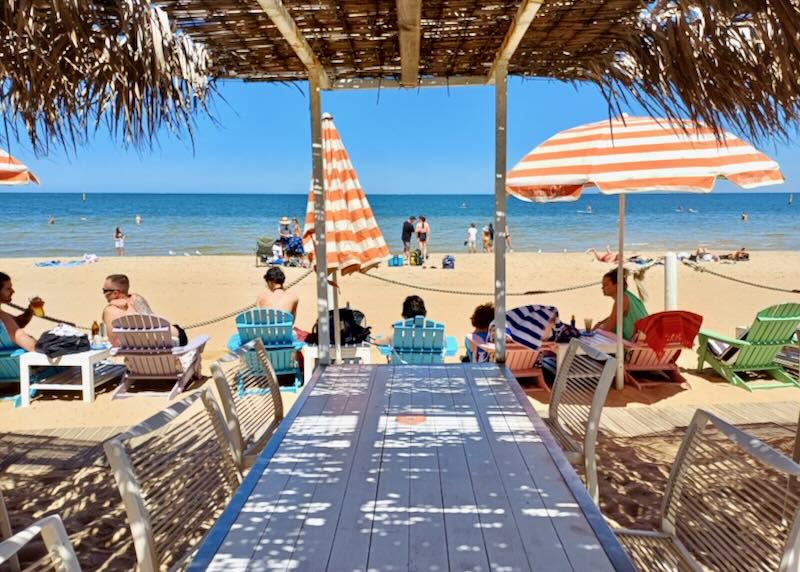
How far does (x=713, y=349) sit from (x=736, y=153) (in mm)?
2043

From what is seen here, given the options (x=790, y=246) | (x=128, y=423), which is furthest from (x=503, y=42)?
(x=790, y=246)

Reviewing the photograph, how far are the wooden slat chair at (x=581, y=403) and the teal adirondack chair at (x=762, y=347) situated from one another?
119 inches

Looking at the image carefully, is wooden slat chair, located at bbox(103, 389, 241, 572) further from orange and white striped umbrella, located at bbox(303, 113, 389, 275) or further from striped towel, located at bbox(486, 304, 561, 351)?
striped towel, located at bbox(486, 304, 561, 351)

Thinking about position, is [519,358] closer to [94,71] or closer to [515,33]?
[515,33]

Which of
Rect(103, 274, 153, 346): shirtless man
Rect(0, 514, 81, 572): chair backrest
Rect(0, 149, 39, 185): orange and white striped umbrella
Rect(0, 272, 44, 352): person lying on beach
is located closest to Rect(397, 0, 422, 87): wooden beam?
Rect(0, 514, 81, 572): chair backrest

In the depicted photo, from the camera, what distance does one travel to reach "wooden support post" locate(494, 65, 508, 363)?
3832 millimetres

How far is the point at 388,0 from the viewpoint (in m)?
2.76

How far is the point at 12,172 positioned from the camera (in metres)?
5.17

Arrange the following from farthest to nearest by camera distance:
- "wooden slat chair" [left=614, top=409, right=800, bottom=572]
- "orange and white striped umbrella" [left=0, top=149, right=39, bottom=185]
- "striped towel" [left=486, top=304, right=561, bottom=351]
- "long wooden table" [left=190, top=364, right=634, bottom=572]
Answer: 1. "striped towel" [left=486, top=304, right=561, bottom=351]
2. "orange and white striped umbrella" [left=0, top=149, right=39, bottom=185]
3. "wooden slat chair" [left=614, top=409, right=800, bottom=572]
4. "long wooden table" [left=190, top=364, right=634, bottom=572]

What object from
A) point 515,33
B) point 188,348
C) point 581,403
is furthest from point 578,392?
point 188,348

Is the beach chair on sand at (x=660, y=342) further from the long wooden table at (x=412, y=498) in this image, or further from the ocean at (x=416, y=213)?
the ocean at (x=416, y=213)

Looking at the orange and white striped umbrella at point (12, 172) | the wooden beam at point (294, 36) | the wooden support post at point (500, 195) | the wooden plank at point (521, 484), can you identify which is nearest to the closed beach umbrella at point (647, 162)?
the wooden support post at point (500, 195)

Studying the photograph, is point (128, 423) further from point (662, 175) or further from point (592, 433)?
point (662, 175)

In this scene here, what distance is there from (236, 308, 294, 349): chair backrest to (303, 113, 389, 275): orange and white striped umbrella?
860 millimetres
